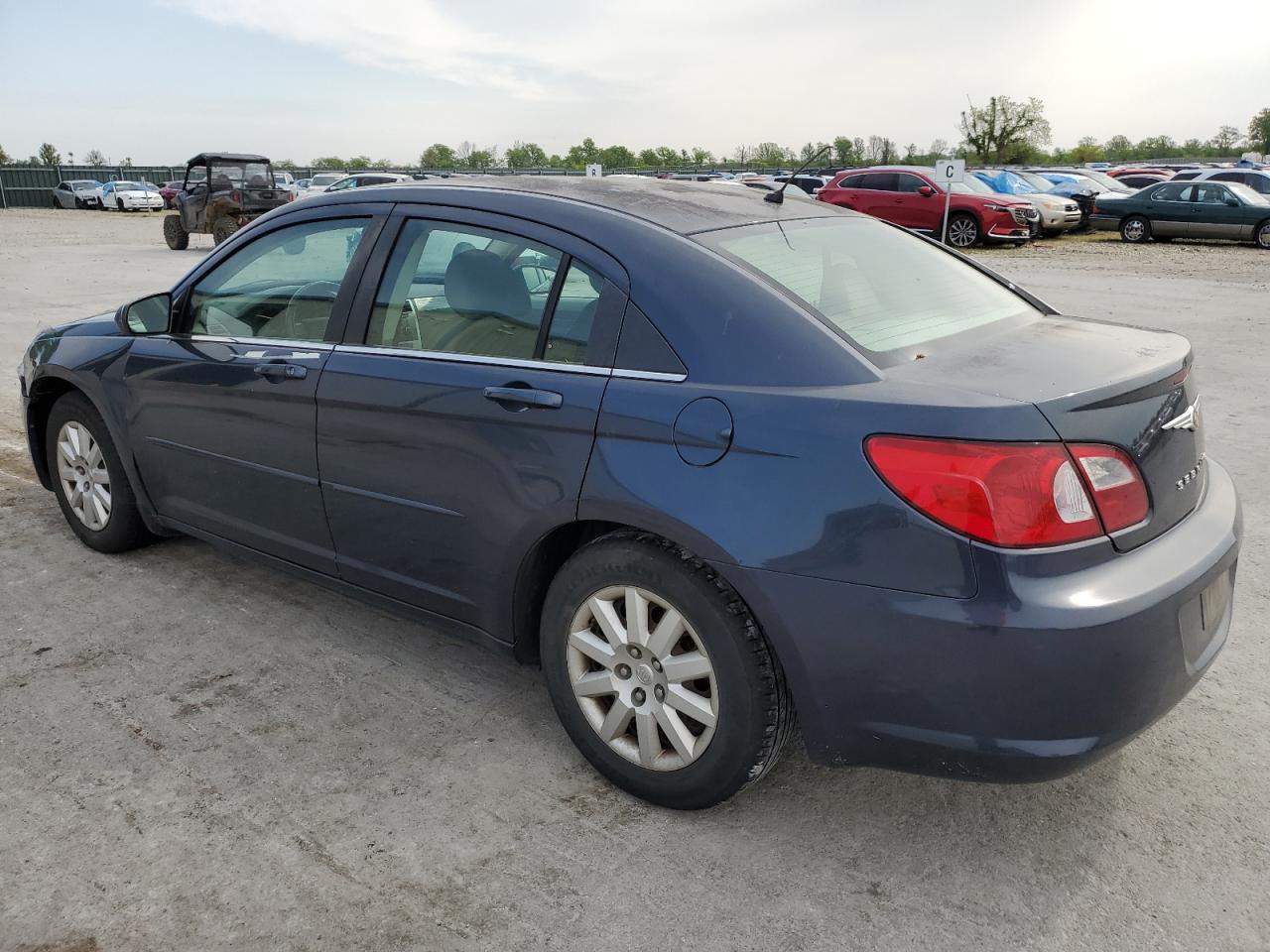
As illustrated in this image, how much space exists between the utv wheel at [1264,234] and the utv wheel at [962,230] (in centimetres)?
606

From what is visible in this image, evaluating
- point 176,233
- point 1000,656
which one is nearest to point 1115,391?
point 1000,656

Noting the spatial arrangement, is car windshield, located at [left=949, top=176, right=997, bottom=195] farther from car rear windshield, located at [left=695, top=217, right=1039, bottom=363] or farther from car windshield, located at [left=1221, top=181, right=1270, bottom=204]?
car rear windshield, located at [left=695, top=217, right=1039, bottom=363]

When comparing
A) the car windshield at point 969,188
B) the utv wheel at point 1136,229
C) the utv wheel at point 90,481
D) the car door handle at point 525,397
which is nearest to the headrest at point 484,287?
the car door handle at point 525,397

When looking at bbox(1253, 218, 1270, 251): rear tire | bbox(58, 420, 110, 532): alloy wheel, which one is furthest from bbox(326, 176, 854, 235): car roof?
bbox(1253, 218, 1270, 251): rear tire

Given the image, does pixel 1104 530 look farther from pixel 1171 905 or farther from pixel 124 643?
pixel 124 643

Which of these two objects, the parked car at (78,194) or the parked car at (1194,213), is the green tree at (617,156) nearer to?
the parked car at (78,194)

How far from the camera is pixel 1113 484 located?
90.8 inches

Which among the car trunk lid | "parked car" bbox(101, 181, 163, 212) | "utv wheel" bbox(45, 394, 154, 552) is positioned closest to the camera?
the car trunk lid

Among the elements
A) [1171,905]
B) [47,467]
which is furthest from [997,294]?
[47,467]

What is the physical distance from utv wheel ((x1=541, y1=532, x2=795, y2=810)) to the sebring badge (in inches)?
44.3

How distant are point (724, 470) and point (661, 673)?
1.88ft

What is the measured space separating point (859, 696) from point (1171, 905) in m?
0.86

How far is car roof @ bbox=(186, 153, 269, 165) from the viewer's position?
20766 mm

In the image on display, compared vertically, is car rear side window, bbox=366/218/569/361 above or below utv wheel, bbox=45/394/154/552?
above
